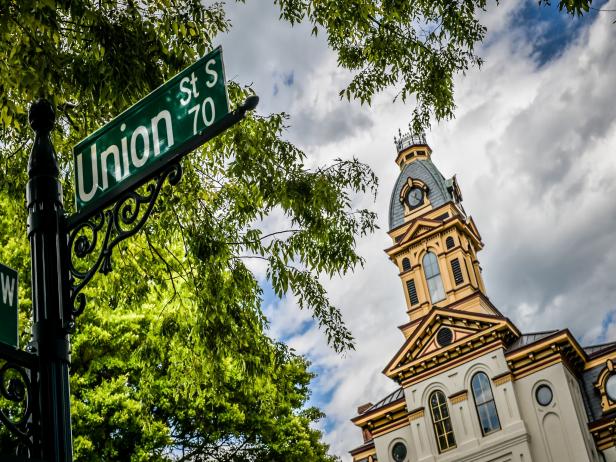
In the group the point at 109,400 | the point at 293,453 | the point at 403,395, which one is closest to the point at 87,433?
the point at 109,400

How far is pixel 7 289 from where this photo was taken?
370cm

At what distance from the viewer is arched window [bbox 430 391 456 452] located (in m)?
35.1

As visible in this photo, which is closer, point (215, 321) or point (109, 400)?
point (215, 321)

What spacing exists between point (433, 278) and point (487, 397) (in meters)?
9.62

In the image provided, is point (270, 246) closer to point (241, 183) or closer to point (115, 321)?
point (241, 183)

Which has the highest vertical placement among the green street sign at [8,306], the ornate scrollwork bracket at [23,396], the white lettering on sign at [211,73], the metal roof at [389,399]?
the metal roof at [389,399]

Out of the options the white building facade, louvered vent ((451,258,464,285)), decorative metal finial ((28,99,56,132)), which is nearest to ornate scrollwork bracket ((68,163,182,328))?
decorative metal finial ((28,99,56,132))

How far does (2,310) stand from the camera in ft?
11.9

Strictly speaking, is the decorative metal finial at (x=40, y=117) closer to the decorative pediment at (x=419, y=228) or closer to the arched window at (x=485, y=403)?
the arched window at (x=485, y=403)

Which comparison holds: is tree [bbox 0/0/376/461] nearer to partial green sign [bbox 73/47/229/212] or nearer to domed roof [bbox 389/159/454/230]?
partial green sign [bbox 73/47/229/212]

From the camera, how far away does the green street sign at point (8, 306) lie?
3.58 m

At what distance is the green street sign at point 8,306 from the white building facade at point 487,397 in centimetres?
3190

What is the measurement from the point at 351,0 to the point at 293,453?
1490cm

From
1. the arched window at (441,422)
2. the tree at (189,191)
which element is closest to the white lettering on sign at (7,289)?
the tree at (189,191)
